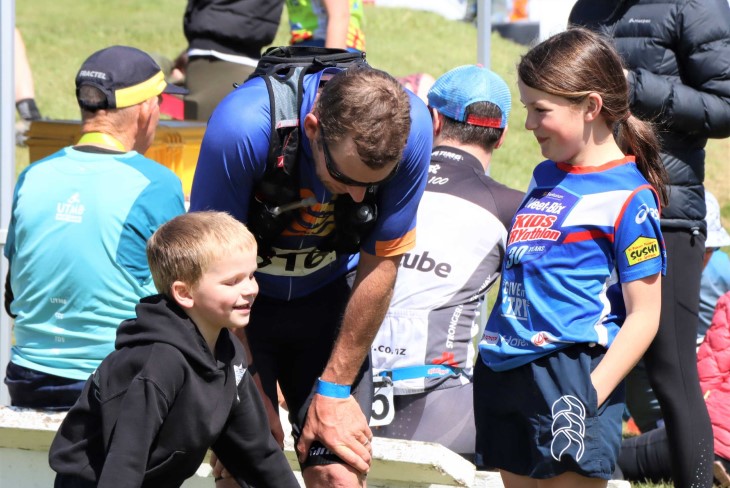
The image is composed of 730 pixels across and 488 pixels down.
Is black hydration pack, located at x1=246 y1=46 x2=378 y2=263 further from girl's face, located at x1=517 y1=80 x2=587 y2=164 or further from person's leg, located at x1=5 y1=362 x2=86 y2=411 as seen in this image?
person's leg, located at x1=5 y1=362 x2=86 y2=411

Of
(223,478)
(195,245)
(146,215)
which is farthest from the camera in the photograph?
(146,215)

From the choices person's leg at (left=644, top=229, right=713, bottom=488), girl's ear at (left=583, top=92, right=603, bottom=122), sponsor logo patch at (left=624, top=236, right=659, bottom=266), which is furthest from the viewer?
person's leg at (left=644, top=229, right=713, bottom=488)

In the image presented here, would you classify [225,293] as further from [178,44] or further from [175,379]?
[178,44]

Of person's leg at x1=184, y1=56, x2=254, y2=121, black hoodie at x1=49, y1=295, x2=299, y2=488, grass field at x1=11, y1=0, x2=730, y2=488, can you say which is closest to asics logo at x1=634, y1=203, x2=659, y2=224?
black hoodie at x1=49, y1=295, x2=299, y2=488

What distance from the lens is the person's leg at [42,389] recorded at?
3.89 meters

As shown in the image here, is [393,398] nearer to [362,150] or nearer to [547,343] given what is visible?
[547,343]

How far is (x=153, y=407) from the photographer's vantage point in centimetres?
263

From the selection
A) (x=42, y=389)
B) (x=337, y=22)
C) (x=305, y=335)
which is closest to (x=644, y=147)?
(x=305, y=335)

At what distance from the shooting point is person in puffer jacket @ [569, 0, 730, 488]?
3.73 m

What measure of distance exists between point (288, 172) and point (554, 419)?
978 millimetres

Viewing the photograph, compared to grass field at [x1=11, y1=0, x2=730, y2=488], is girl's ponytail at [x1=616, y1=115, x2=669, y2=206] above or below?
above

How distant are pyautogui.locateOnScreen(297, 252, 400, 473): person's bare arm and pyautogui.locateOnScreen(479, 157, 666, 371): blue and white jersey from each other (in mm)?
370

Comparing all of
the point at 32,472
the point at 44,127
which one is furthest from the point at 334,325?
the point at 44,127

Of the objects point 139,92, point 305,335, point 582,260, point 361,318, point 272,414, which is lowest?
point 272,414
